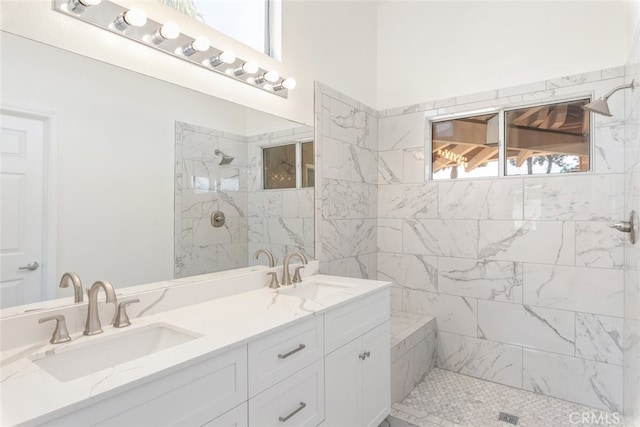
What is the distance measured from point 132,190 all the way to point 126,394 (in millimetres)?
871

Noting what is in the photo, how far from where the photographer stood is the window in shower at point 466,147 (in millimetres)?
2842

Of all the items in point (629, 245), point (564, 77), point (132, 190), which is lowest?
point (629, 245)

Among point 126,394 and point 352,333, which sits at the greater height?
point 126,394

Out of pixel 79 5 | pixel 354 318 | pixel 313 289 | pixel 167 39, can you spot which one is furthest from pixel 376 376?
pixel 79 5

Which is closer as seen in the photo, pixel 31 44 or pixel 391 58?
pixel 31 44

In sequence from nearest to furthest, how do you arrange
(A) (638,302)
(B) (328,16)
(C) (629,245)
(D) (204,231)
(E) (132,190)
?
(E) (132,190) → (A) (638,302) → (D) (204,231) → (C) (629,245) → (B) (328,16)

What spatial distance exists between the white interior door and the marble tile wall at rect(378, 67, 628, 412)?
6.25ft

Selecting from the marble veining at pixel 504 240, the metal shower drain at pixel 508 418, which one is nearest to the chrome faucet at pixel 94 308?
the marble veining at pixel 504 240

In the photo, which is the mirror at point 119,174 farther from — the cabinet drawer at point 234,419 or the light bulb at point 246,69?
the cabinet drawer at point 234,419

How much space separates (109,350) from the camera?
1.24 meters

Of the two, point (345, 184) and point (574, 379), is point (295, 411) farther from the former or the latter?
point (574, 379)

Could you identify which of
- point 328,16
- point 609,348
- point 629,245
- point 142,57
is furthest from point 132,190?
point 609,348

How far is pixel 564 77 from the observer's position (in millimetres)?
2459

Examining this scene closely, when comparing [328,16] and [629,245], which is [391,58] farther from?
[629,245]
